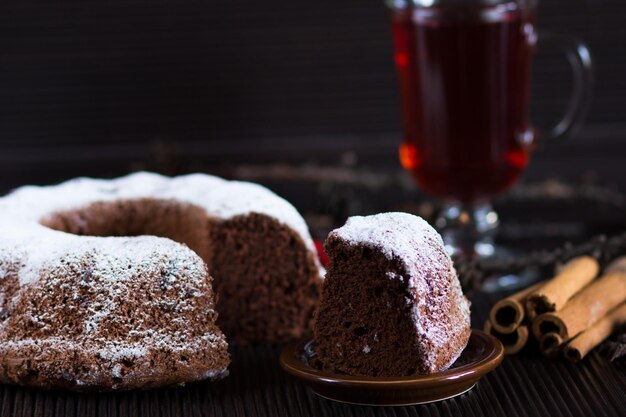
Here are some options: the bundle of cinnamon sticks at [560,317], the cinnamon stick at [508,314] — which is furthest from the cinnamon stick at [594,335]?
the cinnamon stick at [508,314]

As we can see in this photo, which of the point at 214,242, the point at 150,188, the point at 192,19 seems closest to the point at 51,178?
the point at 192,19

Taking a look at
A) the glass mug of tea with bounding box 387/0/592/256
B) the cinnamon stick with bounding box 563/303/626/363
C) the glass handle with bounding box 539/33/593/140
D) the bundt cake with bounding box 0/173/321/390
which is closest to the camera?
the bundt cake with bounding box 0/173/321/390

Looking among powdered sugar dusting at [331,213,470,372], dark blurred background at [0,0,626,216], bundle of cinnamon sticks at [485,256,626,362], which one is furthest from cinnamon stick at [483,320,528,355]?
dark blurred background at [0,0,626,216]

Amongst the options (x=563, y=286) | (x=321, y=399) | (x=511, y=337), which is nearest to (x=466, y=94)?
(x=563, y=286)

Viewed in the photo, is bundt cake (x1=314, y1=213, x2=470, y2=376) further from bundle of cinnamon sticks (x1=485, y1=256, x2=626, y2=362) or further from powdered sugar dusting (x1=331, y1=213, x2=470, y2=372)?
bundle of cinnamon sticks (x1=485, y1=256, x2=626, y2=362)

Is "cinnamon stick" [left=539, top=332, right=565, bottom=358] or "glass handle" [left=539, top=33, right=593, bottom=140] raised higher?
"glass handle" [left=539, top=33, right=593, bottom=140]
